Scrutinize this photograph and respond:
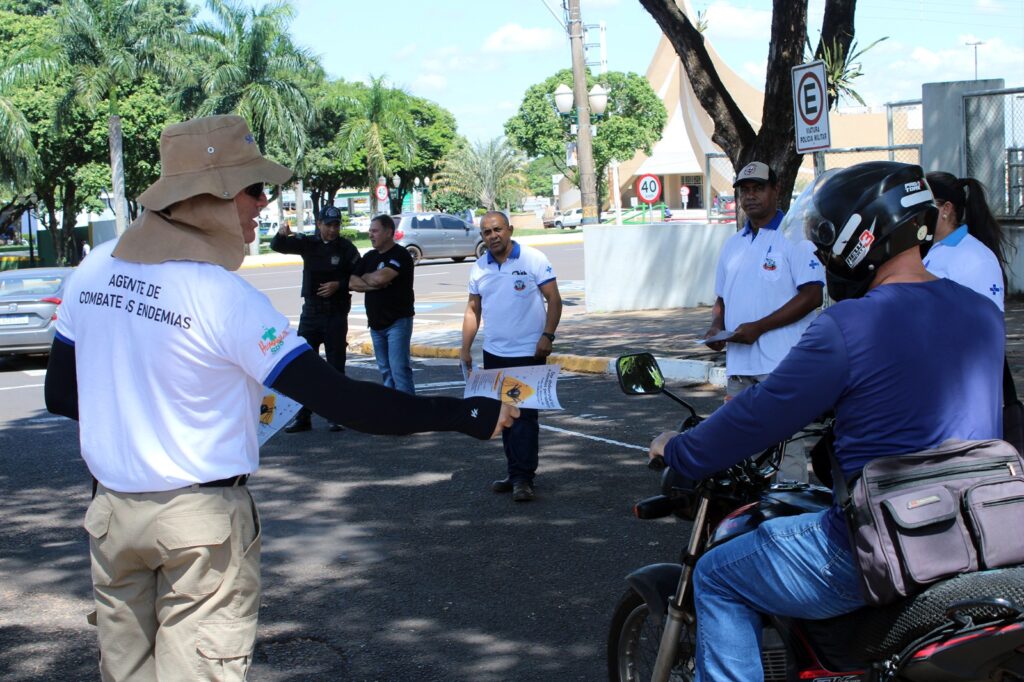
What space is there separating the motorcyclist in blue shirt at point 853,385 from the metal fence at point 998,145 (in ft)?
43.6

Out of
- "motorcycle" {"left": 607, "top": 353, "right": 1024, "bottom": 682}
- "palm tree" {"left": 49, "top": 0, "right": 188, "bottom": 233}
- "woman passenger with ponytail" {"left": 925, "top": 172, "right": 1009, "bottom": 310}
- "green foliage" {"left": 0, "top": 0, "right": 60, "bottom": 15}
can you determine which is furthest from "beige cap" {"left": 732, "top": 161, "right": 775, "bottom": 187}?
"green foliage" {"left": 0, "top": 0, "right": 60, "bottom": 15}

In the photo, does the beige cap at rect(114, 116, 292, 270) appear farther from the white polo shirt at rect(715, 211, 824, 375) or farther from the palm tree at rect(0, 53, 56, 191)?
the palm tree at rect(0, 53, 56, 191)

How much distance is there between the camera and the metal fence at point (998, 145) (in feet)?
48.4

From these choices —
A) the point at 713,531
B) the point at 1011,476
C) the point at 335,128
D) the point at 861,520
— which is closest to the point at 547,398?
the point at 713,531

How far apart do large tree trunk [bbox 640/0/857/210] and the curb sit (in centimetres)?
183

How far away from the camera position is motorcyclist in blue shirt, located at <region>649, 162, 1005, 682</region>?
2.59 metres

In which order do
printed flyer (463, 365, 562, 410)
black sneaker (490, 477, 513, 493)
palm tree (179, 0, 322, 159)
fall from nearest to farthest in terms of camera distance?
printed flyer (463, 365, 562, 410), black sneaker (490, 477, 513, 493), palm tree (179, 0, 322, 159)

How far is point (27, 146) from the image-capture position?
126 feet

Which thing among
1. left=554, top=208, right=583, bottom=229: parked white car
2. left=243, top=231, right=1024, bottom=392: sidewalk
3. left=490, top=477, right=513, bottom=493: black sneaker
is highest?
left=554, top=208, right=583, bottom=229: parked white car

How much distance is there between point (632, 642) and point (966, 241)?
2539mm

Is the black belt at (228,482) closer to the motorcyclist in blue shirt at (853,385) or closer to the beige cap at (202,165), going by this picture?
the beige cap at (202,165)

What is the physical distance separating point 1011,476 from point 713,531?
905 mm

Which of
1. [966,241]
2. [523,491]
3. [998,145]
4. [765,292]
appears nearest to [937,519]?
[966,241]

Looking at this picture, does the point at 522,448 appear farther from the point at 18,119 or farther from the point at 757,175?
the point at 18,119
